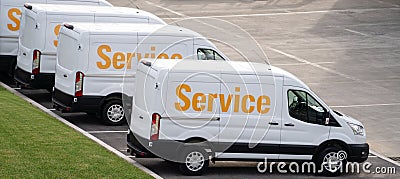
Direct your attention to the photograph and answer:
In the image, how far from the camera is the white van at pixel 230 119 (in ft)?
57.3

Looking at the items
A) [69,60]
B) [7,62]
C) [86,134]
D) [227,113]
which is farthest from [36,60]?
[227,113]

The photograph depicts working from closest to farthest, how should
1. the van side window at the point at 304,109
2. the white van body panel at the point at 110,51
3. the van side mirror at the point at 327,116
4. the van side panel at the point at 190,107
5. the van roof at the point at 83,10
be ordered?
the van side panel at the point at 190,107 < the van side window at the point at 304,109 < the van side mirror at the point at 327,116 < the white van body panel at the point at 110,51 < the van roof at the point at 83,10

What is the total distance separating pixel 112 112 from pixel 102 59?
128 cm

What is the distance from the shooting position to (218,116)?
1759 centimetres

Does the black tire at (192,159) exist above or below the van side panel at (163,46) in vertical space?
below

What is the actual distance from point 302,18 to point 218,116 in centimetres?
2403

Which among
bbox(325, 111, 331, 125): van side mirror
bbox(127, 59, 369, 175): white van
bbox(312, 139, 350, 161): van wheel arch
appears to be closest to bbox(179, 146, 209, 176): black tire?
bbox(127, 59, 369, 175): white van

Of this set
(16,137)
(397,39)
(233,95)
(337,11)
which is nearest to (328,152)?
(233,95)

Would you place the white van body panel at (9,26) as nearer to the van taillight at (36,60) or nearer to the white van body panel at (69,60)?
the van taillight at (36,60)

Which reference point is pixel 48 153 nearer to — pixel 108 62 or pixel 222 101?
pixel 222 101

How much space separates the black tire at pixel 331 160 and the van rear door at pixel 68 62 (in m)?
6.20

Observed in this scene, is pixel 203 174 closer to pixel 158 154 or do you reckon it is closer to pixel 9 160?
pixel 158 154

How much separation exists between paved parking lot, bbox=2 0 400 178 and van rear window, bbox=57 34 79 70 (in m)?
1.39

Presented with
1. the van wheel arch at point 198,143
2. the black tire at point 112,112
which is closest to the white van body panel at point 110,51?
Answer: the black tire at point 112,112
